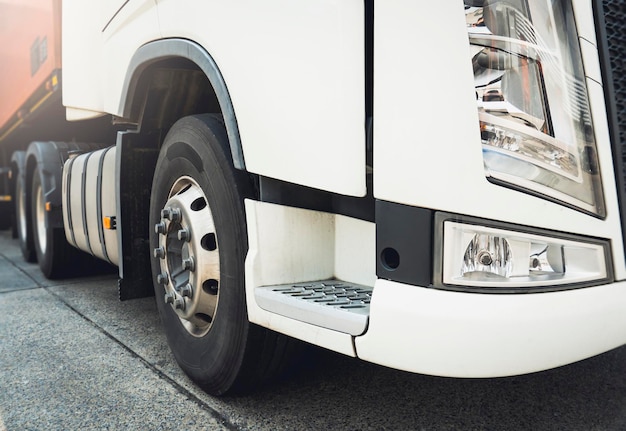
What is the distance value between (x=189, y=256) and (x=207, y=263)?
12 centimetres

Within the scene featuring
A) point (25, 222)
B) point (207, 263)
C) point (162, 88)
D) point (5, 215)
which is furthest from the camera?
point (5, 215)

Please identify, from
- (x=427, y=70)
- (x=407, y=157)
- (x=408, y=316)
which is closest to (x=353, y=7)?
(x=427, y=70)

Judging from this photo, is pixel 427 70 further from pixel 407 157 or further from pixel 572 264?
pixel 572 264

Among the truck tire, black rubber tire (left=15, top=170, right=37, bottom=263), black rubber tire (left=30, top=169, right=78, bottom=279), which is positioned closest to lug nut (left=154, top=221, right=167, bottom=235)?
the truck tire

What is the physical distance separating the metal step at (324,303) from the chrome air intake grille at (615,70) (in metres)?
0.75

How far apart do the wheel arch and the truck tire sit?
0.27 m

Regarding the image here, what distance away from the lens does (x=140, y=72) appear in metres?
2.64

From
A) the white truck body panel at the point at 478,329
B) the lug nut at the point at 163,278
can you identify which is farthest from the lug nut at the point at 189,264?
the white truck body panel at the point at 478,329

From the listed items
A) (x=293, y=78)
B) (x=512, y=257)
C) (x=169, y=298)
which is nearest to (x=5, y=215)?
(x=169, y=298)

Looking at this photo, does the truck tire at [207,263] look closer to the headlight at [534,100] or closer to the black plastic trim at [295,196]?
the black plastic trim at [295,196]

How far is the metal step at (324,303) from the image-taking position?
158 centimetres

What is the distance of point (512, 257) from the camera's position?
1.50 metres

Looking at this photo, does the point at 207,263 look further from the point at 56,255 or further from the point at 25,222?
the point at 25,222

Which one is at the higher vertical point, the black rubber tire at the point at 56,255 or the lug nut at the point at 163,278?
the black rubber tire at the point at 56,255
